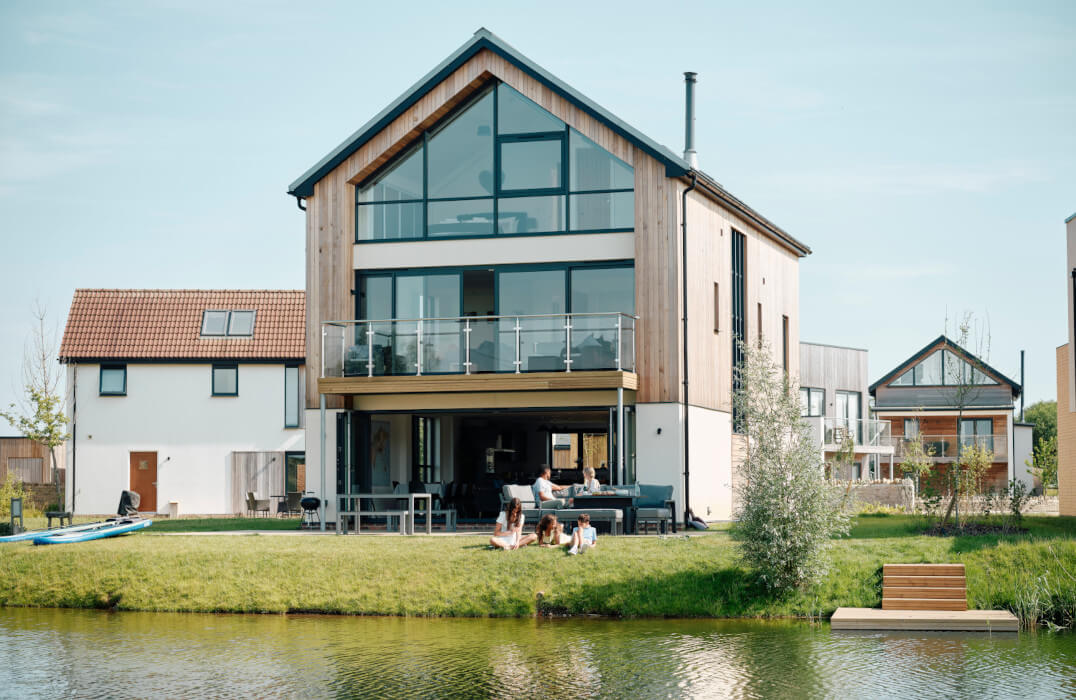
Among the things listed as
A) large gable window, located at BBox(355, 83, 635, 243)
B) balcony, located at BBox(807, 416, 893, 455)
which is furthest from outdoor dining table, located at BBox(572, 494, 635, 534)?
balcony, located at BBox(807, 416, 893, 455)

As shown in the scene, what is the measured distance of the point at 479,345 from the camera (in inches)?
918

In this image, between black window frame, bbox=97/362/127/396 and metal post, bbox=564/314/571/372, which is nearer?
metal post, bbox=564/314/571/372

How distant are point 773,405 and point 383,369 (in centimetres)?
890

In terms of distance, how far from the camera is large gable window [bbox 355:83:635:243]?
23.9 metres

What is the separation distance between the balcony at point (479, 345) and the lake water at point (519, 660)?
6.99 meters

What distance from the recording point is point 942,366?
52.2m

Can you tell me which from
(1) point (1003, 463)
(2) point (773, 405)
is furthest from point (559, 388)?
(1) point (1003, 463)

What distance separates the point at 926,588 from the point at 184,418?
24.8 meters

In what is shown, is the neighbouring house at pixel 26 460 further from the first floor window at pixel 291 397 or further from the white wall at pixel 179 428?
the first floor window at pixel 291 397

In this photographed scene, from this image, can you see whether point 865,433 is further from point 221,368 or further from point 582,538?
point 582,538

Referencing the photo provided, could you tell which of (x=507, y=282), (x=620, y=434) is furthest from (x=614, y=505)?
(x=507, y=282)

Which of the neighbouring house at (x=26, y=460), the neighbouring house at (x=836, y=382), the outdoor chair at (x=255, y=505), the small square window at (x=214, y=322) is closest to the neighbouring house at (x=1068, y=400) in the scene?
the neighbouring house at (x=836, y=382)

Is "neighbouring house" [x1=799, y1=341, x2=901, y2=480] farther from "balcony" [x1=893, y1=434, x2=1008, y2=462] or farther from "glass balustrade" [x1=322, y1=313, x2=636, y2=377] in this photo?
"glass balustrade" [x1=322, y1=313, x2=636, y2=377]

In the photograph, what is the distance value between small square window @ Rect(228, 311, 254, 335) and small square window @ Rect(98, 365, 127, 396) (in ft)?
10.7
